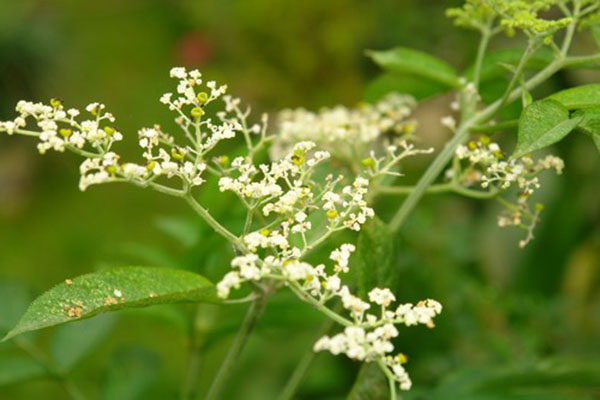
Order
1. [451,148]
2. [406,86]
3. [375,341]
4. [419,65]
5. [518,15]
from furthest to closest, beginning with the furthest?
[406,86], [419,65], [451,148], [518,15], [375,341]

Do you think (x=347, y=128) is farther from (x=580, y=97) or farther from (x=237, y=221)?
(x=580, y=97)

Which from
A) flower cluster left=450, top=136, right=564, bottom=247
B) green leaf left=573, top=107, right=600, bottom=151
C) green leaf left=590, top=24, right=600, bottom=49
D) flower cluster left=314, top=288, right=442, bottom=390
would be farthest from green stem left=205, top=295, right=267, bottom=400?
green leaf left=590, top=24, right=600, bottom=49

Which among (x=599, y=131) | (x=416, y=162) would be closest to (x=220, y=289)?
(x=599, y=131)

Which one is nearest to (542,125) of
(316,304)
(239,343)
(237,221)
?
(316,304)

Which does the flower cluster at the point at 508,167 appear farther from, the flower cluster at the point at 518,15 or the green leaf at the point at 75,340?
the green leaf at the point at 75,340

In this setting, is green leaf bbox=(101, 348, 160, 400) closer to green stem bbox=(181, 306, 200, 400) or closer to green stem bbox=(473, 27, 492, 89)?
green stem bbox=(181, 306, 200, 400)

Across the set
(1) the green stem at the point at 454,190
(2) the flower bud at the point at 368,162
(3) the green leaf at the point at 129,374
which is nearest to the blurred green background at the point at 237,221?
(3) the green leaf at the point at 129,374

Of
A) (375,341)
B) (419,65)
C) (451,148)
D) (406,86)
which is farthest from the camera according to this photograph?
(406,86)

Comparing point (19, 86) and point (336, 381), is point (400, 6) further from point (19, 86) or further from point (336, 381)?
point (336, 381)
